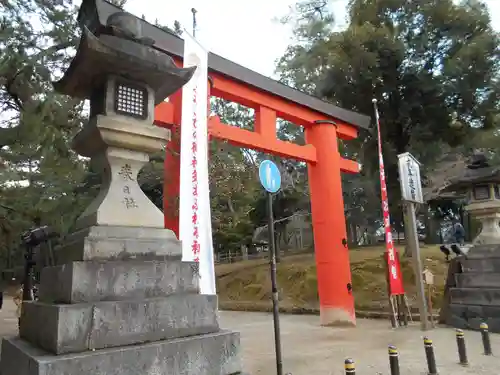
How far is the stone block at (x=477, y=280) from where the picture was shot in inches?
344

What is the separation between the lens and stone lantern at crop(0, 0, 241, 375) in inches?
116

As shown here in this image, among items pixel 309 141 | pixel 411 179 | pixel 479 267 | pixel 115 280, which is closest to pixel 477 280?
pixel 479 267

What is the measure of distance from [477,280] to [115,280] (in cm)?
870

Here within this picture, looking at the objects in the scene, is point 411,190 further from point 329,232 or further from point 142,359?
point 142,359

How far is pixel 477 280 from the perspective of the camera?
9.02 m

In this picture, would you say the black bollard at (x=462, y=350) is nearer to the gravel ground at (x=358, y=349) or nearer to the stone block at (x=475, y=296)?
the gravel ground at (x=358, y=349)

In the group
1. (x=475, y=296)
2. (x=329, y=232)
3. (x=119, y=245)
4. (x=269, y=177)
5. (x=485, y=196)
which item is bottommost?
(x=475, y=296)

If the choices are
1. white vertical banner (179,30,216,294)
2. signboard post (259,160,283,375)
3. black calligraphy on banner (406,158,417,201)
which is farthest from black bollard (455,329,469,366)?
black calligraphy on banner (406,158,417,201)

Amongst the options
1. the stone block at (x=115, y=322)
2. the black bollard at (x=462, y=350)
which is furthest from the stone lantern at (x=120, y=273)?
the black bollard at (x=462, y=350)

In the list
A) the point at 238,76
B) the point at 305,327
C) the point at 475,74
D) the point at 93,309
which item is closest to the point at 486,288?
the point at 305,327

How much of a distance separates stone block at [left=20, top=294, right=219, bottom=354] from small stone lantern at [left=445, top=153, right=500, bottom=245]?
9.14m

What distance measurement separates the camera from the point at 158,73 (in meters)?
4.02

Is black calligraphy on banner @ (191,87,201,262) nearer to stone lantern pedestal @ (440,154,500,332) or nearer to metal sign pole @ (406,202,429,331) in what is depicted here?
metal sign pole @ (406,202,429,331)

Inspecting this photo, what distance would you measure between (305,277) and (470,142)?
9.58 m
